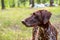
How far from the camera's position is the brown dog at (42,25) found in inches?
173

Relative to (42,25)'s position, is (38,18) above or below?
above

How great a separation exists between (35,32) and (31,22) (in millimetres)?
366

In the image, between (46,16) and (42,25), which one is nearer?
(46,16)

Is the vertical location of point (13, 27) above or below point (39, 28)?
below

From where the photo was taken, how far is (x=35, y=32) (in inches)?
186

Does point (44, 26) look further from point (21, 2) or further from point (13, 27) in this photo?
point (21, 2)

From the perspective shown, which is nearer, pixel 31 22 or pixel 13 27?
pixel 31 22

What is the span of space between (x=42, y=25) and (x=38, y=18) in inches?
5.7

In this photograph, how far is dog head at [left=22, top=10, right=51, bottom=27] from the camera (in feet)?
14.3

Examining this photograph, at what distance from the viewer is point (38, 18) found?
448 centimetres

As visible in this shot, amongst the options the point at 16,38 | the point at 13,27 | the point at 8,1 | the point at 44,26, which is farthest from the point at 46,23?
the point at 8,1

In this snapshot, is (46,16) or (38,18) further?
(38,18)

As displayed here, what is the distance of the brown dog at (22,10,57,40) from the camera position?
439 cm

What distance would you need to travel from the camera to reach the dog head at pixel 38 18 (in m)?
4.35
